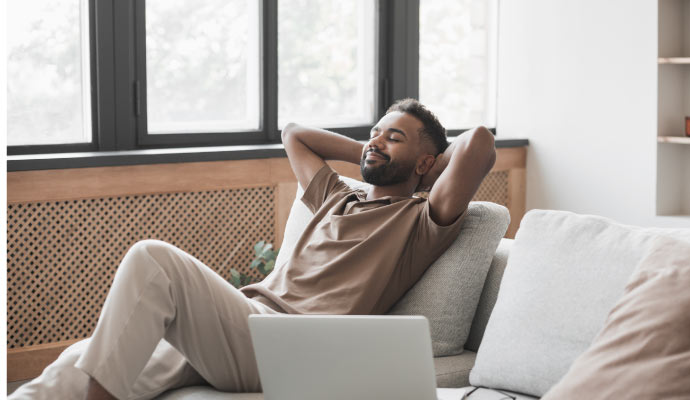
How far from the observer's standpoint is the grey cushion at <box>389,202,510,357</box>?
7.03ft

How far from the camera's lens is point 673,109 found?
4023 mm

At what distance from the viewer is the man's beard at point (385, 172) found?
245 centimetres

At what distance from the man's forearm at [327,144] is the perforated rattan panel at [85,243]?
933 millimetres

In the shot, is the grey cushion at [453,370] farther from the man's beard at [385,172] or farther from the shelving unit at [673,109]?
the shelving unit at [673,109]

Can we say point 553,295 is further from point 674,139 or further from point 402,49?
point 402,49

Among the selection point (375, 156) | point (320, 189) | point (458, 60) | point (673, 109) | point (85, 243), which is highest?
point (458, 60)

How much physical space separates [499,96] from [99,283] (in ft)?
8.00

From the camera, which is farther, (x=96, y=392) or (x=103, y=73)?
(x=103, y=73)

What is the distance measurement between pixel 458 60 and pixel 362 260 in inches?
105

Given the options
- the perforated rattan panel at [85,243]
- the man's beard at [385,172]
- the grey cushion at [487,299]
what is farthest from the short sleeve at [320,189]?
the perforated rattan panel at [85,243]

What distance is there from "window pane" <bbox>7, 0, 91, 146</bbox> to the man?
1160 mm

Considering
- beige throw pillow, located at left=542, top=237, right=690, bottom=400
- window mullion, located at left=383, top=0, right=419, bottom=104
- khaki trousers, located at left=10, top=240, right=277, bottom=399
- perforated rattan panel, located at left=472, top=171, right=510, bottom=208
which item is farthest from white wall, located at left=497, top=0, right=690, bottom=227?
khaki trousers, located at left=10, top=240, right=277, bottom=399

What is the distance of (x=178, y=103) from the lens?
3.80 metres

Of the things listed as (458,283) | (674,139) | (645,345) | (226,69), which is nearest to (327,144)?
(458,283)
